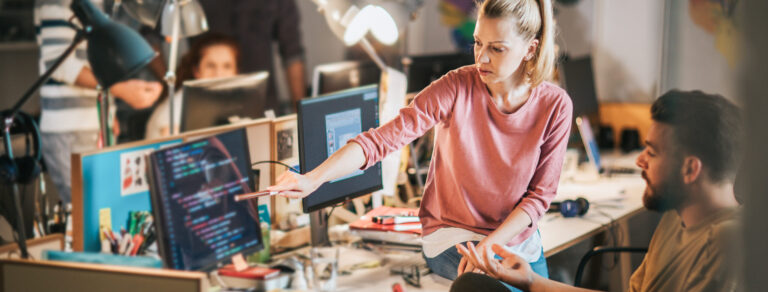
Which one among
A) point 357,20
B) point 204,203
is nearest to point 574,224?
point 357,20

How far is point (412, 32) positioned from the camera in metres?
5.43

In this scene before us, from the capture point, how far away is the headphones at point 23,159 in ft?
5.58

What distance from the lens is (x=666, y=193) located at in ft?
5.44

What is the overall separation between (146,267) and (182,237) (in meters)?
0.11

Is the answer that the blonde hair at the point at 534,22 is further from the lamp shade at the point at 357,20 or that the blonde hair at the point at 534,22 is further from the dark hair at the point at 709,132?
the lamp shade at the point at 357,20

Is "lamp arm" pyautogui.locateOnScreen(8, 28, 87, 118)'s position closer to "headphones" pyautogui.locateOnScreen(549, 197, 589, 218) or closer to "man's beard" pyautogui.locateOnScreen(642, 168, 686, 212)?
"man's beard" pyautogui.locateOnScreen(642, 168, 686, 212)

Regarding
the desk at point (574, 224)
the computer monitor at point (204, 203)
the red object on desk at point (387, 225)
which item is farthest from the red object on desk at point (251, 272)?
the red object on desk at point (387, 225)

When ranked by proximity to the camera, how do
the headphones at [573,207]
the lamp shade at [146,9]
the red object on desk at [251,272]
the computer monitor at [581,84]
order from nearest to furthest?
the red object on desk at [251,272]
the lamp shade at [146,9]
the headphones at [573,207]
the computer monitor at [581,84]

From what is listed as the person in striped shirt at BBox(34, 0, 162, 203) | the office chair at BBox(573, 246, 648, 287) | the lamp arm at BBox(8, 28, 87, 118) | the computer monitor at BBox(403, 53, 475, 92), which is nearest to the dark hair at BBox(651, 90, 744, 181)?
the office chair at BBox(573, 246, 648, 287)

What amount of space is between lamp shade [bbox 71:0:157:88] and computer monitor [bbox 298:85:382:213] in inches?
20.1

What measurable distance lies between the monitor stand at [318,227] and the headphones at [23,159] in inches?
28.6

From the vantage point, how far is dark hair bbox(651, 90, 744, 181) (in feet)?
4.98

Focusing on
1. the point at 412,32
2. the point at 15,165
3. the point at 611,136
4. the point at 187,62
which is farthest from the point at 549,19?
the point at 412,32

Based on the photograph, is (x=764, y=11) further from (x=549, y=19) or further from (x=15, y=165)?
(x=15, y=165)
